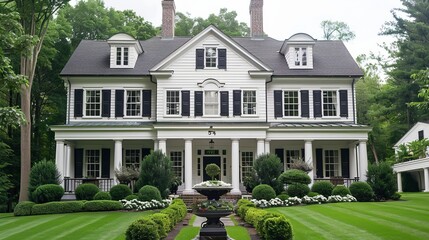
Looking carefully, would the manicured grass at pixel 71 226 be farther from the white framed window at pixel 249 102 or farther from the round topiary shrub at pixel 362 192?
the round topiary shrub at pixel 362 192

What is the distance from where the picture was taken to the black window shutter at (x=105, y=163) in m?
29.9

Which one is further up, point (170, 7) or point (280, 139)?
point (170, 7)

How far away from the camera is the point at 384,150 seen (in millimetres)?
51438

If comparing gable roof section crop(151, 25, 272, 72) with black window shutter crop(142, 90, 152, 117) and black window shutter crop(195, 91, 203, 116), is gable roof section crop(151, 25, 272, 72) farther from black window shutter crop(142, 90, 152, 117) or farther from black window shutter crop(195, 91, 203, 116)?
black window shutter crop(195, 91, 203, 116)

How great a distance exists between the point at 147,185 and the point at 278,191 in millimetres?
6593

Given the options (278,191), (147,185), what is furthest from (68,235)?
(278,191)

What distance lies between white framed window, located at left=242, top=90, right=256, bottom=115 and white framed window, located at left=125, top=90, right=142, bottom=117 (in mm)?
6438

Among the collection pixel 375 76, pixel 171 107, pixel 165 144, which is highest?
pixel 375 76

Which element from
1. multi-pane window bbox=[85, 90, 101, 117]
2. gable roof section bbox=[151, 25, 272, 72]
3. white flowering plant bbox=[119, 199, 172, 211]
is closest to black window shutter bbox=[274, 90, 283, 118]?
gable roof section bbox=[151, 25, 272, 72]

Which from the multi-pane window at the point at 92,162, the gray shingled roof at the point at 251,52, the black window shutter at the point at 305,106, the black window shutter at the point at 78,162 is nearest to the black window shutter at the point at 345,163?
the black window shutter at the point at 305,106

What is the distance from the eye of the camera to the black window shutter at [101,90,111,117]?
30.1 meters

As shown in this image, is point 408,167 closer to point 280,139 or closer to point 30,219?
point 280,139

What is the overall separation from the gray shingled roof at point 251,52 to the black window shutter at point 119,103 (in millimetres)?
1176

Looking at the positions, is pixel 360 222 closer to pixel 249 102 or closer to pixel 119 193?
pixel 119 193
